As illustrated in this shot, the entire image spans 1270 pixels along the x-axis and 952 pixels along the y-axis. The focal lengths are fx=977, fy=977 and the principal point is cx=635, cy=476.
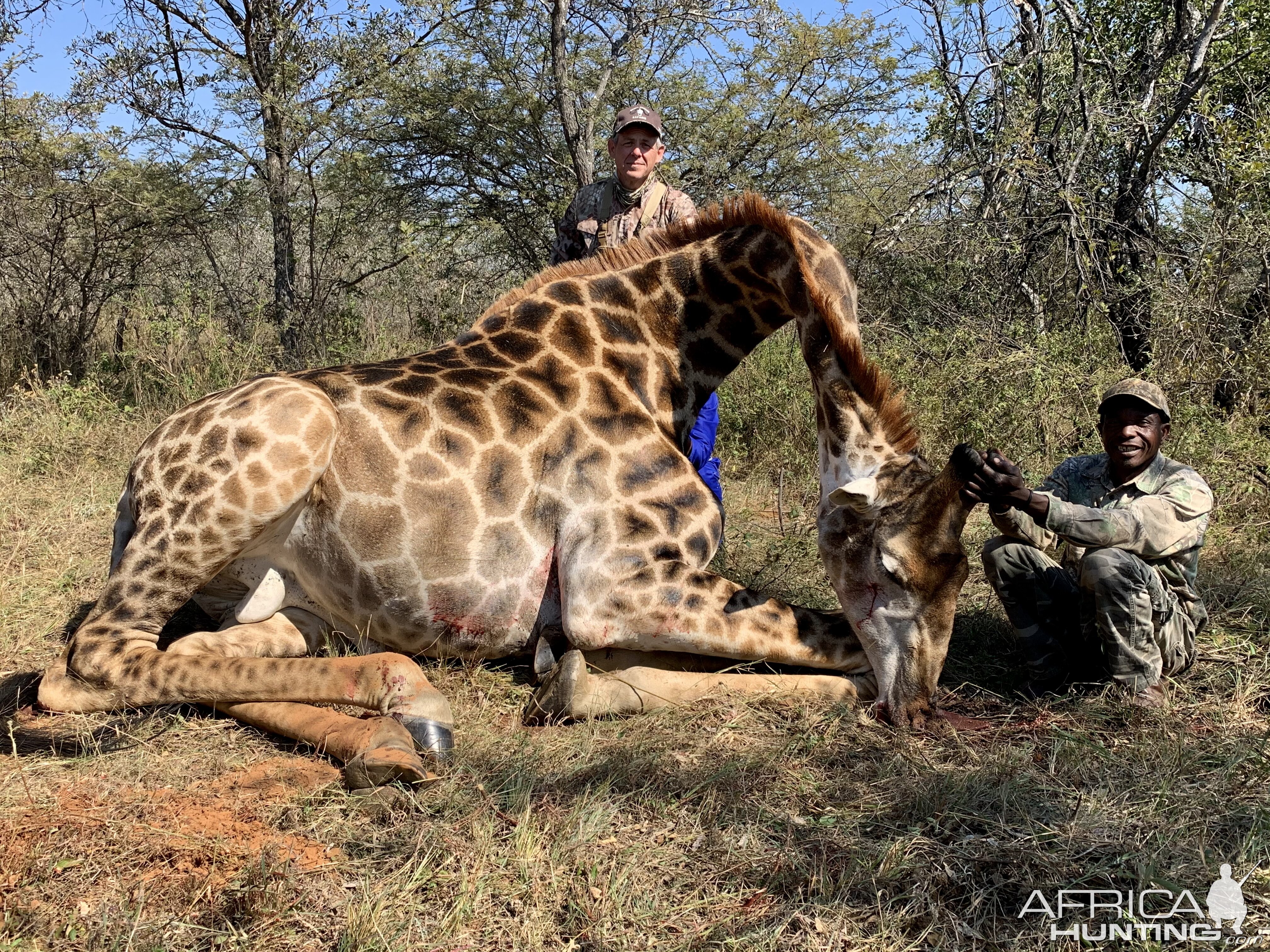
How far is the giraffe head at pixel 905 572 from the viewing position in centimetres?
382

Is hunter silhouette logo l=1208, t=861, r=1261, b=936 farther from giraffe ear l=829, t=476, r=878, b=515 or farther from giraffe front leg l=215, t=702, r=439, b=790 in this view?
giraffe front leg l=215, t=702, r=439, b=790

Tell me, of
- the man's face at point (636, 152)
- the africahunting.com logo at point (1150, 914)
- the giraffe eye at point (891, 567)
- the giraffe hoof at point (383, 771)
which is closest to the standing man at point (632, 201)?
the man's face at point (636, 152)

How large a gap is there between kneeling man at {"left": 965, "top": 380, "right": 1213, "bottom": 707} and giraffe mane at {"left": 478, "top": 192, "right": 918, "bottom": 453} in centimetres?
52

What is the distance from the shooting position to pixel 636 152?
19.8 feet

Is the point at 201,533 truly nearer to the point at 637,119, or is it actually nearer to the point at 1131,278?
the point at 637,119

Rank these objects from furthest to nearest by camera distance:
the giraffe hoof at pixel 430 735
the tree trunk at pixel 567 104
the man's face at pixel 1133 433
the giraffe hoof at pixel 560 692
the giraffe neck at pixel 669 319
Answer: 1. the tree trunk at pixel 567 104
2. the giraffe neck at pixel 669 319
3. the man's face at pixel 1133 433
4. the giraffe hoof at pixel 560 692
5. the giraffe hoof at pixel 430 735

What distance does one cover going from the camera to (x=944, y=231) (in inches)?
332

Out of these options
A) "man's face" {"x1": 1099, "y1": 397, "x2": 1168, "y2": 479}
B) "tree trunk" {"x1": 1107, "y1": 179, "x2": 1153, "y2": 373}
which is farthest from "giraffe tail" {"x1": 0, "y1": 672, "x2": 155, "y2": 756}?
"tree trunk" {"x1": 1107, "y1": 179, "x2": 1153, "y2": 373}

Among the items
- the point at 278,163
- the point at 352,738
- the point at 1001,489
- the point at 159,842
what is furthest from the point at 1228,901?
the point at 278,163

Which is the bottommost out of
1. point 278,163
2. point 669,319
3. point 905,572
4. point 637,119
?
point 905,572

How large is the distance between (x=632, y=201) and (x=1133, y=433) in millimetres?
3406

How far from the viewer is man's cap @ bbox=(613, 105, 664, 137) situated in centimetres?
595

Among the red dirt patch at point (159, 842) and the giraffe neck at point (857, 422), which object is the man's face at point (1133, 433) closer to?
the giraffe neck at point (857, 422)

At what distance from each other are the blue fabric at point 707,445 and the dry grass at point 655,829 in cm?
186
